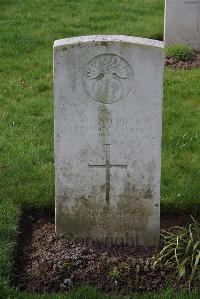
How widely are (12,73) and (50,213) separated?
11.4 feet

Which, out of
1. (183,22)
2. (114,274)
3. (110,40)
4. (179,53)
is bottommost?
(114,274)

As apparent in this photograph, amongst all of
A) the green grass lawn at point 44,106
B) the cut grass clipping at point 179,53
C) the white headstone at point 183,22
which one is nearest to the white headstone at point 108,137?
the green grass lawn at point 44,106

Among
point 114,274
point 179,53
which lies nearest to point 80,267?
point 114,274

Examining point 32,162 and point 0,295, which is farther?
point 32,162

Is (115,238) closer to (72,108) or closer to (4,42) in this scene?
(72,108)

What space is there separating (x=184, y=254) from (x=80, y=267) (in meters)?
0.70

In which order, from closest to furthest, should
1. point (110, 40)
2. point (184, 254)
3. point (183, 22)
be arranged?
point (110, 40) → point (184, 254) → point (183, 22)

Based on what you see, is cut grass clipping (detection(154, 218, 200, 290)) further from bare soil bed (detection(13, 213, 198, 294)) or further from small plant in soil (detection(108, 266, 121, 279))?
small plant in soil (detection(108, 266, 121, 279))

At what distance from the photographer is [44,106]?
24.8 ft

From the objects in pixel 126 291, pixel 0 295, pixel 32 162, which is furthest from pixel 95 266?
pixel 32 162

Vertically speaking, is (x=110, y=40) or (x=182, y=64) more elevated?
(x=182, y=64)

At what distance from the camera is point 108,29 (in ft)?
33.9

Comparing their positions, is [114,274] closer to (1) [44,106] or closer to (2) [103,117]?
(2) [103,117]

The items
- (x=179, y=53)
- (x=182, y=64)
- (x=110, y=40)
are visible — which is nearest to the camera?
(x=110, y=40)
